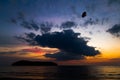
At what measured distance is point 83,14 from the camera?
2839 cm

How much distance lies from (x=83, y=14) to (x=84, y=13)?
21.5 inches

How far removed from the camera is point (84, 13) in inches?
1137
